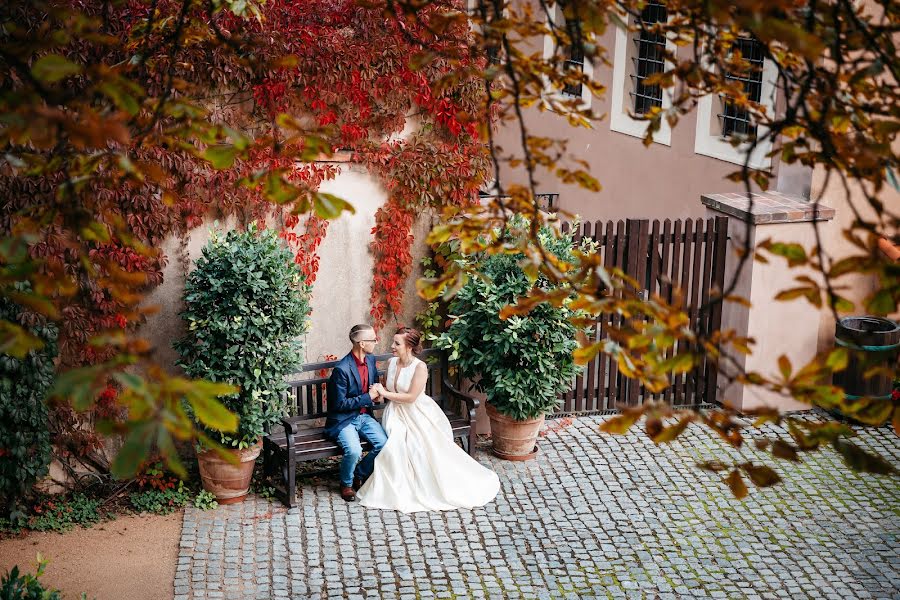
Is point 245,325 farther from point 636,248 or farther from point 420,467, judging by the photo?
point 636,248

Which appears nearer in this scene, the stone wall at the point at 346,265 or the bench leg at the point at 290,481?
the bench leg at the point at 290,481

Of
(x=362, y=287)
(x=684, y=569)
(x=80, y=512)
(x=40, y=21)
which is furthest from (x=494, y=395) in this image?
(x=40, y=21)

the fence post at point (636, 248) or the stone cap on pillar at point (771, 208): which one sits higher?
the stone cap on pillar at point (771, 208)

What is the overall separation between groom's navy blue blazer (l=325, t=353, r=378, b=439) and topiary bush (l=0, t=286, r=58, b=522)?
225 centimetres

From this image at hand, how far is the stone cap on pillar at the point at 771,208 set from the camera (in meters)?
10.4

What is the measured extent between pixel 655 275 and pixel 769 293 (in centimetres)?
117

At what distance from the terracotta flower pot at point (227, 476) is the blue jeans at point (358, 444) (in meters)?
0.73

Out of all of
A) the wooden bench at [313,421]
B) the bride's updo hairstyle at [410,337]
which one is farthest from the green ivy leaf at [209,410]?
the bride's updo hairstyle at [410,337]

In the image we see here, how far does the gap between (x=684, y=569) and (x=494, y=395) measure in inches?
97.7

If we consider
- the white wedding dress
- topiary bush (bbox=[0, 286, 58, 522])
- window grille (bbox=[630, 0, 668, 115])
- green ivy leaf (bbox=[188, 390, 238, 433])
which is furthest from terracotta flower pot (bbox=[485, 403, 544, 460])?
window grille (bbox=[630, 0, 668, 115])

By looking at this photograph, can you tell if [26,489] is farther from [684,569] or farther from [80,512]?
[684,569]

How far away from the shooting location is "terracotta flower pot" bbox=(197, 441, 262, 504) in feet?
27.6

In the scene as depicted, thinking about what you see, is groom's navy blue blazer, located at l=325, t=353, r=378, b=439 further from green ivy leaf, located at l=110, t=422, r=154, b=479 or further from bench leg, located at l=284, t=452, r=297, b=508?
green ivy leaf, located at l=110, t=422, r=154, b=479

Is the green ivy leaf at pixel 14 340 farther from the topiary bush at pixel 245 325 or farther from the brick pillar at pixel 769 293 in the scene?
the brick pillar at pixel 769 293
